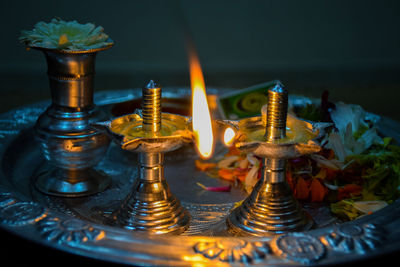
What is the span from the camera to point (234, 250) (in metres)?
0.51

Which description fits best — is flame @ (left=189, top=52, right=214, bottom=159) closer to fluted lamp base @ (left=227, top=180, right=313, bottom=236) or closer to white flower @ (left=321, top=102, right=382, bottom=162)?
fluted lamp base @ (left=227, top=180, right=313, bottom=236)

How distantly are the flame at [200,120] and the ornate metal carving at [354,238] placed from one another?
0.49ft

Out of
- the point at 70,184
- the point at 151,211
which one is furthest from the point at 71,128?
the point at 151,211

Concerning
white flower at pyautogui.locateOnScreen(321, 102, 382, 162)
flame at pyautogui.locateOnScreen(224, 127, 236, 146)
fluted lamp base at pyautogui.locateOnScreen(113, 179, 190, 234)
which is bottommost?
fluted lamp base at pyautogui.locateOnScreen(113, 179, 190, 234)

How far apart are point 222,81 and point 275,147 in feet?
3.58

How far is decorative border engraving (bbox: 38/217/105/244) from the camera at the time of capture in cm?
54

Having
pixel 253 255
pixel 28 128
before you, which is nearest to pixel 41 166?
pixel 28 128

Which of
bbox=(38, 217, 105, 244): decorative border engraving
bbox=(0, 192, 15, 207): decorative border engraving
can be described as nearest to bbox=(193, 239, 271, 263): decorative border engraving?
bbox=(38, 217, 105, 244): decorative border engraving

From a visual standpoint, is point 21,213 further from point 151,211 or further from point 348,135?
point 348,135

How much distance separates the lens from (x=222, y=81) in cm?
164

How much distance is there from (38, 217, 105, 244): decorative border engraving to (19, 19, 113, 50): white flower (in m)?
0.24

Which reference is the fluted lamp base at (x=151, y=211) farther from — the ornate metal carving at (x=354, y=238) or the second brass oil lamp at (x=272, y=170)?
the ornate metal carving at (x=354, y=238)

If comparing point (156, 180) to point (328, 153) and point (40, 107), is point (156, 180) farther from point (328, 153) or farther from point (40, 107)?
point (40, 107)

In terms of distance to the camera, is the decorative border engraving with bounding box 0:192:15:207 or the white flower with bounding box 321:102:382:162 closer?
the decorative border engraving with bounding box 0:192:15:207
